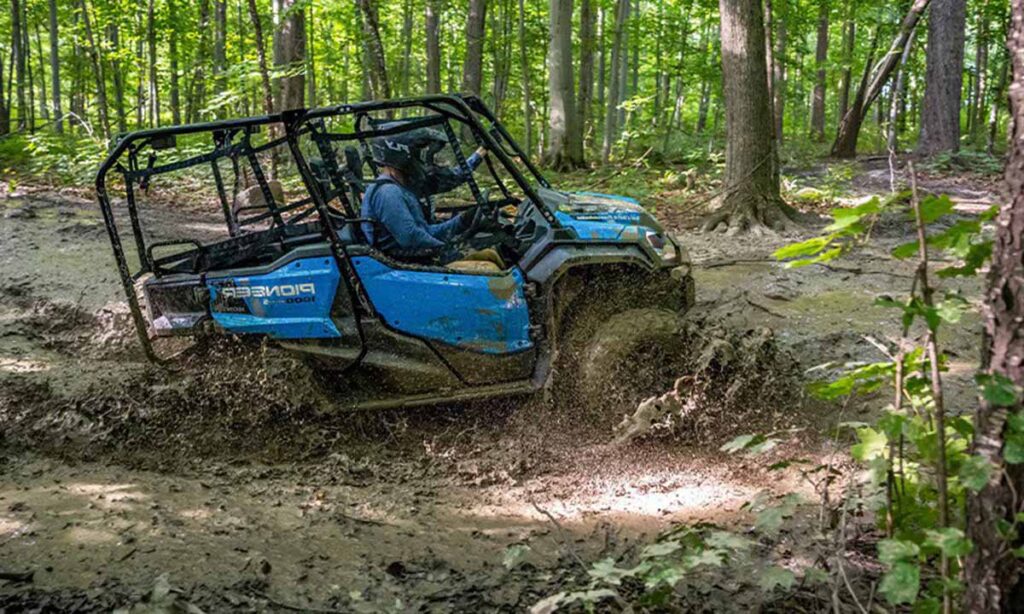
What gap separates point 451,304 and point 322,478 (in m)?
1.27

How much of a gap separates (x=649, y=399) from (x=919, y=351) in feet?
7.63

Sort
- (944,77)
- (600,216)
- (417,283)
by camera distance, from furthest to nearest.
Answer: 1. (944,77)
2. (600,216)
3. (417,283)

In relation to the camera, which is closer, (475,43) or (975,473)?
(975,473)

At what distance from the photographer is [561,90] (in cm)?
1330

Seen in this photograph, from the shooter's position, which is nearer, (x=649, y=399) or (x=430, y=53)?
(x=649, y=399)

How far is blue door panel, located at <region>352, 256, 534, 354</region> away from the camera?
4.75 meters

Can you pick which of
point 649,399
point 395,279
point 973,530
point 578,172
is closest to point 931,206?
point 973,530

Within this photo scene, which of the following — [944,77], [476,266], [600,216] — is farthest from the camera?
[944,77]

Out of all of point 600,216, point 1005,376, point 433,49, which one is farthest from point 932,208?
point 433,49

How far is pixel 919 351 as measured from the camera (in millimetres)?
2594

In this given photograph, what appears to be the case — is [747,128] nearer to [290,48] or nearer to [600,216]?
[600,216]

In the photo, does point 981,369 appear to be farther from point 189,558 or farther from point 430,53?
point 430,53

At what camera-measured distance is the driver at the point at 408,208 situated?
494 centimetres

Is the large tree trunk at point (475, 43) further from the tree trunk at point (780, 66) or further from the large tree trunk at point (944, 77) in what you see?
the large tree trunk at point (944, 77)
